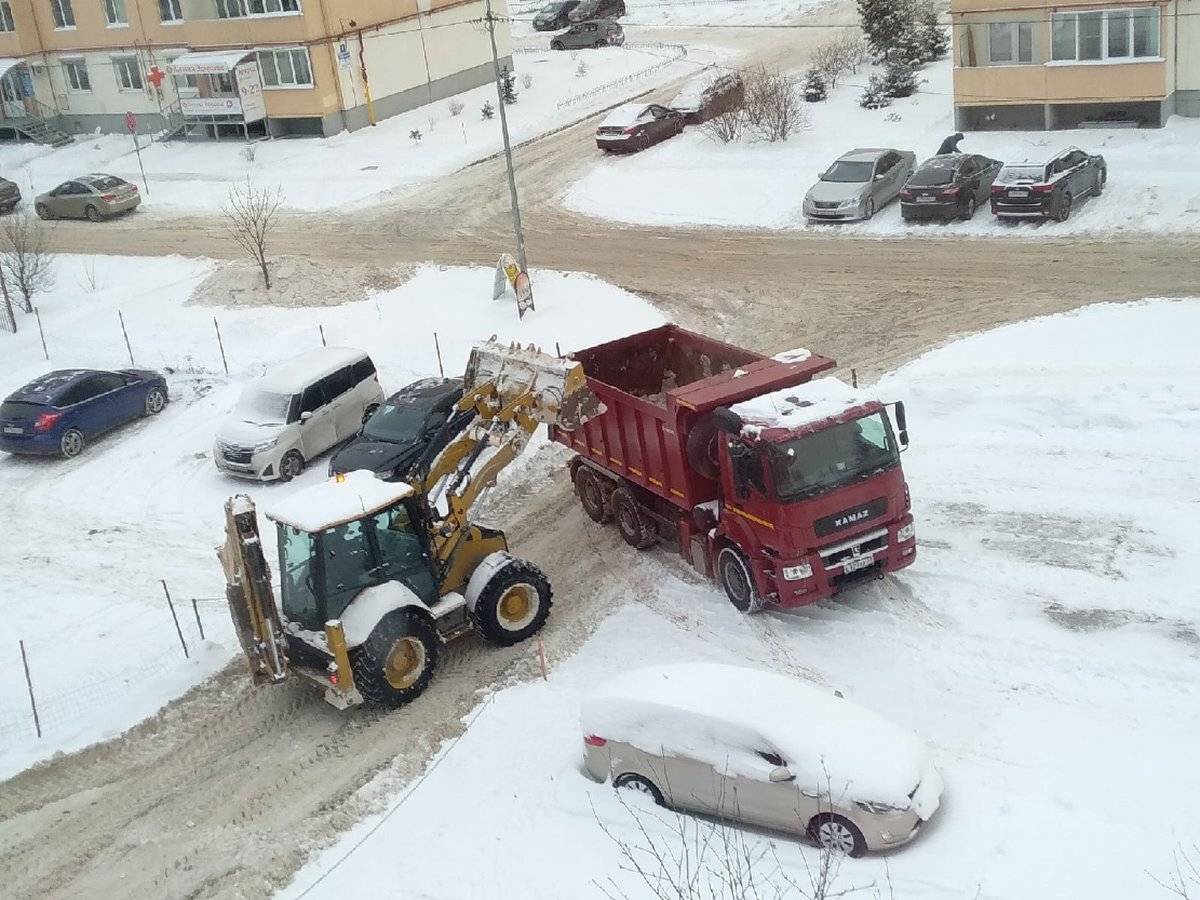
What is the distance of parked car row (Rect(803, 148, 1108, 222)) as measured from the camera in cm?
2916

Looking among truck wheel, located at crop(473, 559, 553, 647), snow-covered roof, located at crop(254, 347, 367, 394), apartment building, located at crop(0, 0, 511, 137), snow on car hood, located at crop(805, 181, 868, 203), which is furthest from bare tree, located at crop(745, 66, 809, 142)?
truck wheel, located at crop(473, 559, 553, 647)

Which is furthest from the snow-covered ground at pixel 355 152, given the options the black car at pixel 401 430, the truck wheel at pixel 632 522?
the truck wheel at pixel 632 522

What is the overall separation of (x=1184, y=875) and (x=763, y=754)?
3.31 meters

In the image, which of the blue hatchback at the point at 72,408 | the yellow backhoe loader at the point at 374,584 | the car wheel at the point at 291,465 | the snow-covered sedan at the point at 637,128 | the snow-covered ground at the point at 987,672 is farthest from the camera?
the snow-covered sedan at the point at 637,128

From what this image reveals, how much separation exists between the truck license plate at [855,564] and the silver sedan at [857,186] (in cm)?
1778

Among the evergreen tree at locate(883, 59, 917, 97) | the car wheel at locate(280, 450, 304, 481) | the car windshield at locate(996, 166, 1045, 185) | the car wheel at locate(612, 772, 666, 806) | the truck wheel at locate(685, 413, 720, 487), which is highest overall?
the truck wheel at locate(685, 413, 720, 487)

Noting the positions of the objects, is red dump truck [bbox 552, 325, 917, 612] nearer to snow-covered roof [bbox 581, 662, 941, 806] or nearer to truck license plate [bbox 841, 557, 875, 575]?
truck license plate [bbox 841, 557, 875, 575]

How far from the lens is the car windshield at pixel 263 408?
22.6 metres

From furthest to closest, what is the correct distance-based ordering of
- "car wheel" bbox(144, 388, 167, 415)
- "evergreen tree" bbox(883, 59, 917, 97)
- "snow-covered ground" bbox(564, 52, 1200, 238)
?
1. "evergreen tree" bbox(883, 59, 917, 97)
2. "snow-covered ground" bbox(564, 52, 1200, 238)
3. "car wheel" bbox(144, 388, 167, 415)

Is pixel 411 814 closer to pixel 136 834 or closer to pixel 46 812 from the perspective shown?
pixel 136 834

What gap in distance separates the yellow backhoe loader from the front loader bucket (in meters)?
0.21

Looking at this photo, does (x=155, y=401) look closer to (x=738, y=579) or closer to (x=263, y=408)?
(x=263, y=408)

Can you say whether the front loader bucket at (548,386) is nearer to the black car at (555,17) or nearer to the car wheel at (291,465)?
the car wheel at (291,465)

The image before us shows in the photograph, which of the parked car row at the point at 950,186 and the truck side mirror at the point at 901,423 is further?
the parked car row at the point at 950,186
